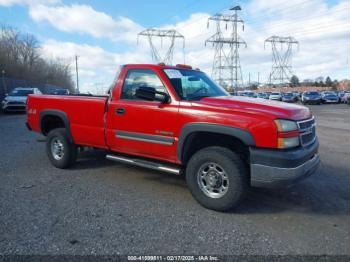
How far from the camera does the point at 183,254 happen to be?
3.39m

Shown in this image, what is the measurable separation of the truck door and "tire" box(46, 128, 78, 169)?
117 cm

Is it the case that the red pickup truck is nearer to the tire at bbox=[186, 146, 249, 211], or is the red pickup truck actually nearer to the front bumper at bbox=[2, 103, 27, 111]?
the tire at bbox=[186, 146, 249, 211]

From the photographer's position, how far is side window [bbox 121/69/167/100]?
17.6ft

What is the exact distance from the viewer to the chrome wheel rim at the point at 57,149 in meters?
6.69

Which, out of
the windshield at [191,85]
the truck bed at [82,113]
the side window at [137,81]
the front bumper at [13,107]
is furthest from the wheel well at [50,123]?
the front bumper at [13,107]

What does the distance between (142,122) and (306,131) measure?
2.38m

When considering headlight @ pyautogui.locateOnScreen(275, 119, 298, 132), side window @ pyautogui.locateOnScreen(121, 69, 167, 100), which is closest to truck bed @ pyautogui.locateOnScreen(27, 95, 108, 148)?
side window @ pyautogui.locateOnScreen(121, 69, 167, 100)

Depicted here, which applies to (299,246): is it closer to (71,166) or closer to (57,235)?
(57,235)

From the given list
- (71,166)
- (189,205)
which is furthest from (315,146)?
(71,166)

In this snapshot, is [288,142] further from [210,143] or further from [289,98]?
[289,98]

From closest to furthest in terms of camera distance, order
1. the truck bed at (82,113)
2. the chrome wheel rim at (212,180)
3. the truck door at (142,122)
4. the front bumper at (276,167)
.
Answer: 1. the front bumper at (276,167)
2. the chrome wheel rim at (212,180)
3. the truck door at (142,122)
4. the truck bed at (82,113)

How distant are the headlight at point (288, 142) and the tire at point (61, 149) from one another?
405 cm

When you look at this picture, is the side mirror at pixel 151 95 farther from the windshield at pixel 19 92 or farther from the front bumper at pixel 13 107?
the windshield at pixel 19 92

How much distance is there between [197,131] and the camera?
15.4 feet
